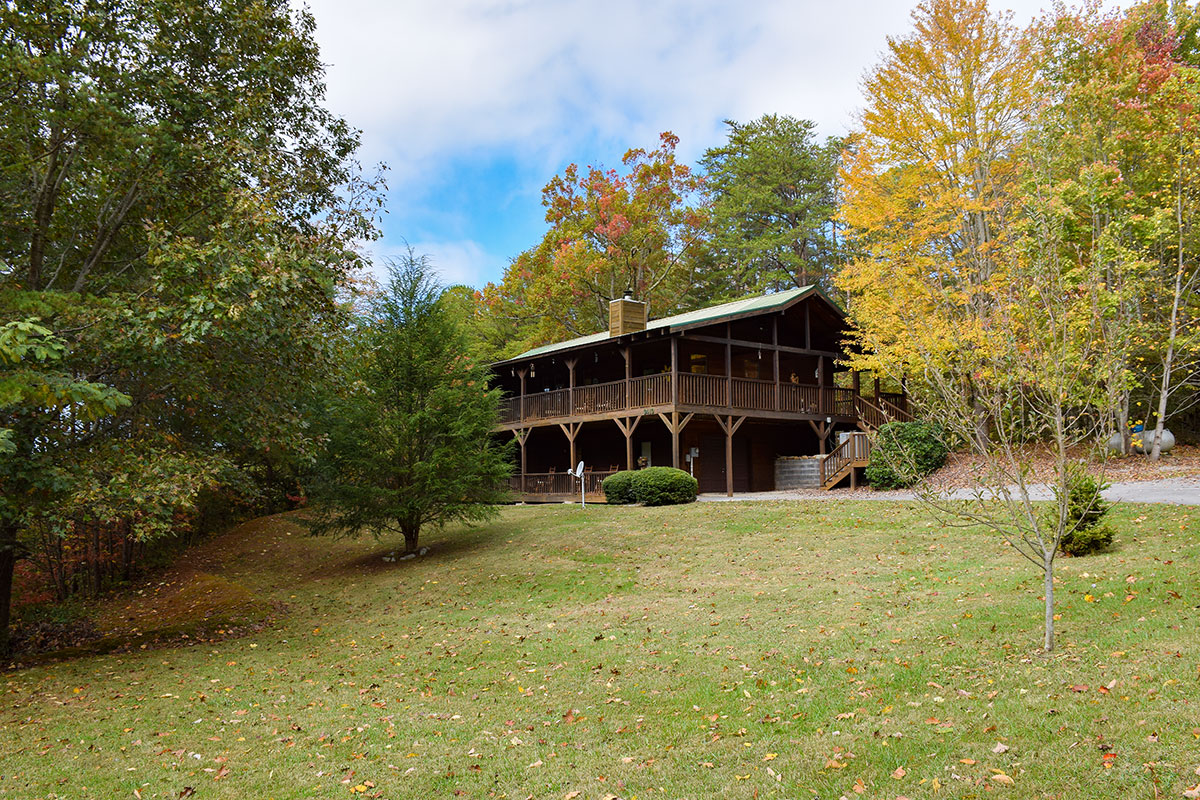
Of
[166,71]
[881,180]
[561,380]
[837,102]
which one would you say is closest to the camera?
[166,71]

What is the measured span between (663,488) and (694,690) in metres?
13.9

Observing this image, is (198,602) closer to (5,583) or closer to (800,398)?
(5,583)

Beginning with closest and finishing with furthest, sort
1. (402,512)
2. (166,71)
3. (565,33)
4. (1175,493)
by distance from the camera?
(166,71) → (1175,493) → (565,33) → (402,512)

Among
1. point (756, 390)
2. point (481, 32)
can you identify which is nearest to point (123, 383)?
point (481, 32)

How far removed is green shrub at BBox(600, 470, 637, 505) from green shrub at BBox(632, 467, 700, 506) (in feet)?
1.03

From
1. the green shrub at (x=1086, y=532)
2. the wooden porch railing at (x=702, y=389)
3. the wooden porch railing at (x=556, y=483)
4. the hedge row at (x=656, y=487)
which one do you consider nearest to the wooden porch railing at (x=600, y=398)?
the wooden porch railing at (x=556, y=483)

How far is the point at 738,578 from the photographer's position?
1260 cm

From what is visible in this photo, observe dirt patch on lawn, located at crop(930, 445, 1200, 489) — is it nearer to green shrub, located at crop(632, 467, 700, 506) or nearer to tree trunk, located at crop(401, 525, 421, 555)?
green shrub, located at crop(632, 467, 700, 506)

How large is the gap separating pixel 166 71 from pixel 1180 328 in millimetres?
22893

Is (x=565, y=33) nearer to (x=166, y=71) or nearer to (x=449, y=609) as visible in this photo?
(x=166, y=71)

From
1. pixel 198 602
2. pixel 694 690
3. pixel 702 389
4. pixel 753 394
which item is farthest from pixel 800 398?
pixel 694 690

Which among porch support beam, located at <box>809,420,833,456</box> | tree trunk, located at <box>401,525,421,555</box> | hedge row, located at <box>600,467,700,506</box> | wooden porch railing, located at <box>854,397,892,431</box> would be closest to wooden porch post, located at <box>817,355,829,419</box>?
porch support beam, located at <box>809,420,833,456</box>

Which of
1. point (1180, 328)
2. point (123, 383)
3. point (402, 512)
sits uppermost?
point (1180, 328)

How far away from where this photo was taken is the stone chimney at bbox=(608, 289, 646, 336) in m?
26.0
